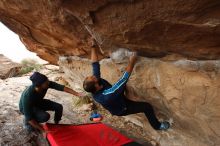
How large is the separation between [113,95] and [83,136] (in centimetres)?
113

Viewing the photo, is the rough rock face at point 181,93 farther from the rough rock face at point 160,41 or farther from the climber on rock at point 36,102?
the climber on rock at point 36,102

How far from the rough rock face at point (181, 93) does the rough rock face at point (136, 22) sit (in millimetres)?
243

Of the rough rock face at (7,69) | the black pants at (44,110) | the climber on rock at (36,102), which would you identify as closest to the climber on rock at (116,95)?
the climber on rock at (36,102)

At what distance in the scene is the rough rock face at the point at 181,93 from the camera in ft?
12.6

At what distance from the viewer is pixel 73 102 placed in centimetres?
802

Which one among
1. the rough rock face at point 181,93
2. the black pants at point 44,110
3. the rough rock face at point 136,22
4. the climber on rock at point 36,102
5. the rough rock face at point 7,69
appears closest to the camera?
the rough rock face at point 136,22

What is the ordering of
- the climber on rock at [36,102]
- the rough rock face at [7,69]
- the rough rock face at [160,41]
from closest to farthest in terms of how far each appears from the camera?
the rough rock face at [160,41]
the climber on rock at [36,102]
the rough rock face at [7,69]

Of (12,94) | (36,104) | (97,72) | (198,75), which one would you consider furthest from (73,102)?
(198,75)

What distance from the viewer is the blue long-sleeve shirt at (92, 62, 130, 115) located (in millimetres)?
4281

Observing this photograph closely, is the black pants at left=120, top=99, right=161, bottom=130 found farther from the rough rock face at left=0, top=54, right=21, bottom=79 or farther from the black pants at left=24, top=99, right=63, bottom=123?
the rough rock face at left=0, top=54, right=21, bottom=79

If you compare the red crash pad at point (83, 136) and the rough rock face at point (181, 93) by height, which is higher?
the rough rock face at point (181, 93)

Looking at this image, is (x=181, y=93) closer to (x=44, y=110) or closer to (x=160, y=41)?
(x=160, y=41)

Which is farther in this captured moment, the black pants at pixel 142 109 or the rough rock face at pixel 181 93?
the black pants at pixel 142 109

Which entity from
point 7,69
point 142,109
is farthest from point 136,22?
point 7,69
